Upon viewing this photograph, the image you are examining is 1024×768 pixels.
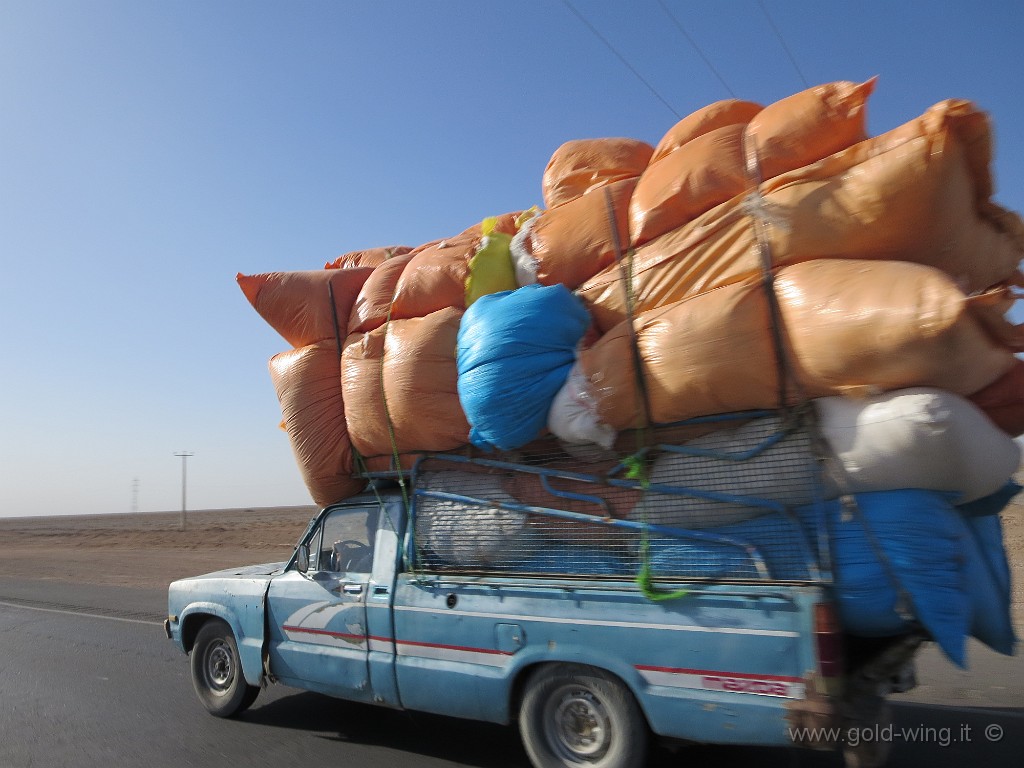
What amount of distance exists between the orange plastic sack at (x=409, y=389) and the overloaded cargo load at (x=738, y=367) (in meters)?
0.02

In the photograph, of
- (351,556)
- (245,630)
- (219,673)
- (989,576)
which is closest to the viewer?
(989,576)

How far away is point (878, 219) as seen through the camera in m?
3.50

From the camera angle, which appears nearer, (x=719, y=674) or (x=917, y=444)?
(x=917, y=444)

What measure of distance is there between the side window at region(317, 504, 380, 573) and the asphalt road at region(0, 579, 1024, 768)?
1.09m

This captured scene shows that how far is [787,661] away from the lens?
3.24 m

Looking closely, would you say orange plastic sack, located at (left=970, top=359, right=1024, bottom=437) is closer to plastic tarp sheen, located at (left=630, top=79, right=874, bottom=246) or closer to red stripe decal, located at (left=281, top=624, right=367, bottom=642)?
plastic tarp sheen, located at (left=630, top=79, right=874, bottom=246)

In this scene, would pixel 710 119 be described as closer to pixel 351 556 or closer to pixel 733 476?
pixel 733 476

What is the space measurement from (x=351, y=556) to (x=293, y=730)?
4.50ft

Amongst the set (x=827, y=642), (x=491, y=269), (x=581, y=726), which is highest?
(x=491, y=269)

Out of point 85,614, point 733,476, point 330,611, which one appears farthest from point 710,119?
point 85,614

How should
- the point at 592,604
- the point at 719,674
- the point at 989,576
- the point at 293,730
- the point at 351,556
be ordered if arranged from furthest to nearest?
the point at 293,730
the point at 351,556
the point at 592,604
the point at 989,576
the point at 719,674

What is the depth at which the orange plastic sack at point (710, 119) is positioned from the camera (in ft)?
14.5

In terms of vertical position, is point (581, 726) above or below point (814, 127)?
below

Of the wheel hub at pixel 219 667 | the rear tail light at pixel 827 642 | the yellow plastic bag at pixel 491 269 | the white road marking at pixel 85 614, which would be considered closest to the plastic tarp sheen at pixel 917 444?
the rear tail light at pixel 827 642
